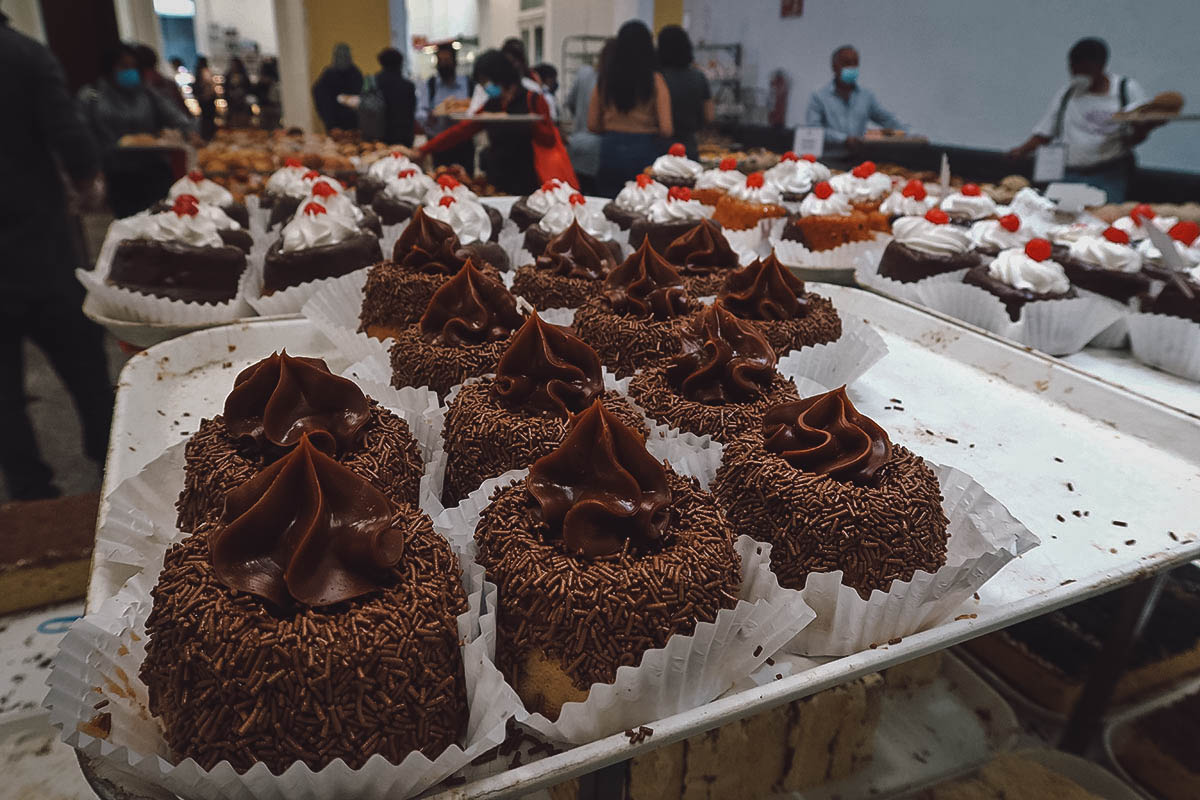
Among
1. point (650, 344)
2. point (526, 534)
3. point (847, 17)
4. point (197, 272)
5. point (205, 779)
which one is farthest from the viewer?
point (847, 17)

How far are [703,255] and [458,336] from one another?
1160mm

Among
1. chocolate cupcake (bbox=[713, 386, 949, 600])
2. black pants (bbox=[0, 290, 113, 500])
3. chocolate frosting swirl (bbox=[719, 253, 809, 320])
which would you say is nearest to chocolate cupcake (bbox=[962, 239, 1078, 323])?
chocolate frosting swirl (bbox=[719, 253, 809, 320])

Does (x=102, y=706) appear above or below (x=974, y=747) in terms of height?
above

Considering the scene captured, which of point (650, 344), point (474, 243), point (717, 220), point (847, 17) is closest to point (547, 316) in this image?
point (650, 344)

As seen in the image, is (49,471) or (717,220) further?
(717,220)

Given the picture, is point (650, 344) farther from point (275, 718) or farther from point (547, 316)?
point (275, 718)

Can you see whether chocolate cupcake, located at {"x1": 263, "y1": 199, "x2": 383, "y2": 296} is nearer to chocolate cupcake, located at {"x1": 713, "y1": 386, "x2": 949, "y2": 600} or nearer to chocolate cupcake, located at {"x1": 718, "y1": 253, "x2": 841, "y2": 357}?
chocolate cupcake, located at {"x1": 718, "y1": 253, "x2": 841, "y2": 357}

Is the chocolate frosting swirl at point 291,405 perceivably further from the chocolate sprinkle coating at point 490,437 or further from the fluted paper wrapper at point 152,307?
the fluted paper wrapper at point 152,307

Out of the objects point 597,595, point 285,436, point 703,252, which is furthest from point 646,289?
point 597,595

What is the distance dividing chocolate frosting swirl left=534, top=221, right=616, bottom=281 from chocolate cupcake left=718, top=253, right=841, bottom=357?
1.94ft

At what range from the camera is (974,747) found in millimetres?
2016

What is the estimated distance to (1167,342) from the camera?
8.79ft

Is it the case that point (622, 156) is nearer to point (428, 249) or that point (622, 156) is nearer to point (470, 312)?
point (428, 249)

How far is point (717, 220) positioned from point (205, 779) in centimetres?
375
